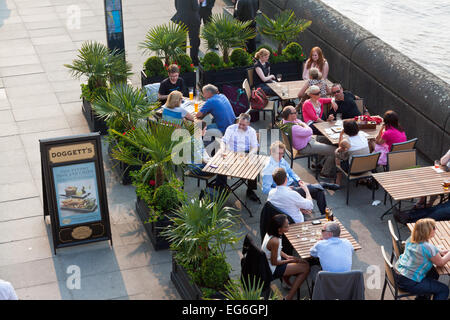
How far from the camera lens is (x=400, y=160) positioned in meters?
10.1

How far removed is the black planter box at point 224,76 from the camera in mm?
13781

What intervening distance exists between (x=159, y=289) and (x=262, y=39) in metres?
10.0

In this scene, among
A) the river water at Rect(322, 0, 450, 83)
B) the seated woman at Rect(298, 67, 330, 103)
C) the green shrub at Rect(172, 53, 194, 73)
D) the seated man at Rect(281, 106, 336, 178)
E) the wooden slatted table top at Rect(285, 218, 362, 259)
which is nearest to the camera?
the wooden slatted table top at Rect(285, 218, 362, 259)

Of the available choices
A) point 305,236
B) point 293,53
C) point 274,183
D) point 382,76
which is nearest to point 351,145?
point 274,183

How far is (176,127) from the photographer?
32.1 ft

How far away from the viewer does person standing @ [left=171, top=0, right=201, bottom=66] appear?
15055mm

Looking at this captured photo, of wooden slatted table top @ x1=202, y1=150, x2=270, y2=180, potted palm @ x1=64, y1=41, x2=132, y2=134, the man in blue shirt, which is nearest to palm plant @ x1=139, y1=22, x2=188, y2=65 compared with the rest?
potted palm @ x1=64, y1=41, x2=132, y2=134

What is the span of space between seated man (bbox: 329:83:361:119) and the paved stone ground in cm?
116

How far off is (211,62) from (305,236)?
6.27 meters

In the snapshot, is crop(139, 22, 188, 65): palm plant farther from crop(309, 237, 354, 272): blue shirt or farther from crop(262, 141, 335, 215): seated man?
crop(309, 237, 354, 272): blue shirt

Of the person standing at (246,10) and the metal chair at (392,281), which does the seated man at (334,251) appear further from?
the person standing at (246,10)

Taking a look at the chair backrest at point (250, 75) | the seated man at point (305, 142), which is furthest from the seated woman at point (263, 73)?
the seated man at point (305, 142)

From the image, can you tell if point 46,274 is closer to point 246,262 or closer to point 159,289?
point 159,289

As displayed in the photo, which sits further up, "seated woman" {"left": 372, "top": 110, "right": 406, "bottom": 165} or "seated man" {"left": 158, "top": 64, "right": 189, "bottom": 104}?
"seated man" {"left": 158, "top": 64, "right": 189, "bottom": 104}
